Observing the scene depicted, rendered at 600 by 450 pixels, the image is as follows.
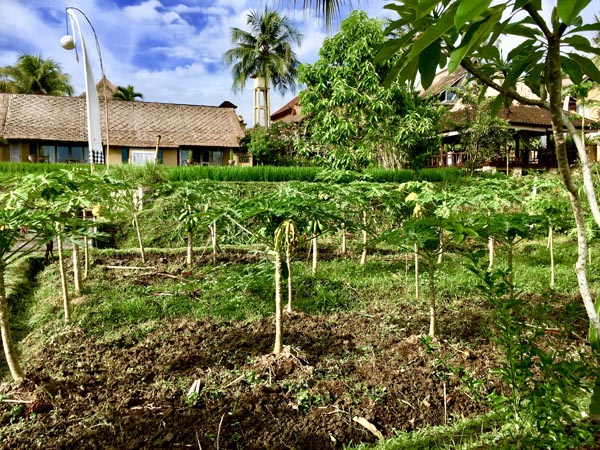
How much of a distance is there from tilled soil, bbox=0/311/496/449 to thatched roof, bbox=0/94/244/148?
19.3 metres

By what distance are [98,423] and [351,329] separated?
1.72m

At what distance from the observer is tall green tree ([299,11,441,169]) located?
29.3 feet

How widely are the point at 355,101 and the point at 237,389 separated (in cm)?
790

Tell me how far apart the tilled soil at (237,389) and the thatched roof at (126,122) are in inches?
760

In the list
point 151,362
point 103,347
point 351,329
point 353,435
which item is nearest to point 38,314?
point 103,347

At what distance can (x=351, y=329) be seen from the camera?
304 cm

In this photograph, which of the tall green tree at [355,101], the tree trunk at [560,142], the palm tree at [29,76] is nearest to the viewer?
the tree trunk at [560,142]

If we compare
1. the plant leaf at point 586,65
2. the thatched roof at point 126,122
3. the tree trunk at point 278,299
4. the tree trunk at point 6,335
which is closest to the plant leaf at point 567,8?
the plant leaf at point 586,65

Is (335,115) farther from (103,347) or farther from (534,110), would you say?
(534,110)

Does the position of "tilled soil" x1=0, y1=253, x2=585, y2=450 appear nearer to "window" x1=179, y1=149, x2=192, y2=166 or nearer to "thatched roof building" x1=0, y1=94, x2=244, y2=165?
"thatched roof building" x1=0, y1=94, x2=244, y2=165

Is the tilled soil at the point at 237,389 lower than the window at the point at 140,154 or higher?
lower

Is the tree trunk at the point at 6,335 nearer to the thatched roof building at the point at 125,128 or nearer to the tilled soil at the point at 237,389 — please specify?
the tilled soil at the point at 237,389

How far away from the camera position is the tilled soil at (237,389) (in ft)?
6.05

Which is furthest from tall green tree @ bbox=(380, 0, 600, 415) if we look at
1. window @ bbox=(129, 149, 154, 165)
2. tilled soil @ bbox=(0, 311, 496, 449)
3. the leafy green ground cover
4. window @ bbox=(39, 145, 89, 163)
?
window @ bbox=(39, 145, 89, 163)
